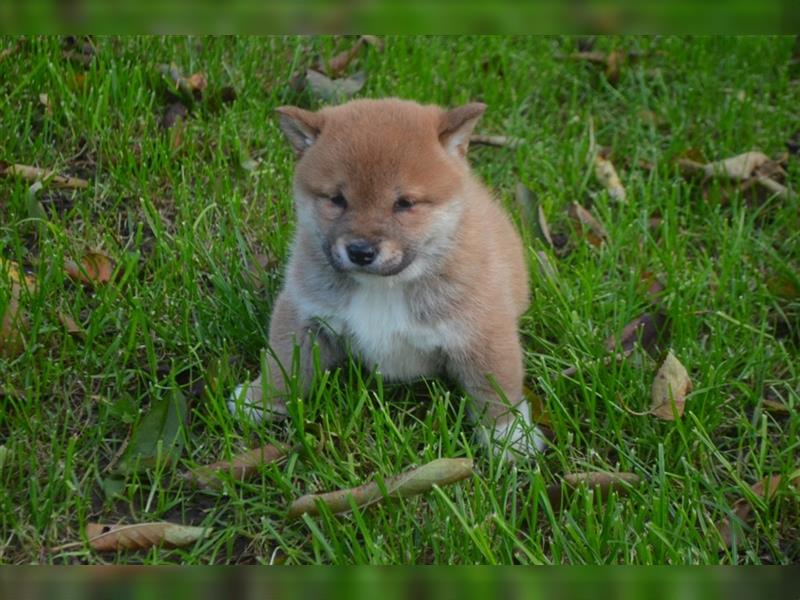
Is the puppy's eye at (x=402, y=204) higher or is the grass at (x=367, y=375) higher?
the puppy's eye at (x=402, y=204)

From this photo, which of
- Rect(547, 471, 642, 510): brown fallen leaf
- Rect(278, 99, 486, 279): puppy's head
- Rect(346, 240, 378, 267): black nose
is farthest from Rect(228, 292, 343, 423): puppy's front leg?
Rect(547, 471, 642, 510): brown fallen leaf

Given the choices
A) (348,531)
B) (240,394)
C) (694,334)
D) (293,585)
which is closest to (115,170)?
(240,394)

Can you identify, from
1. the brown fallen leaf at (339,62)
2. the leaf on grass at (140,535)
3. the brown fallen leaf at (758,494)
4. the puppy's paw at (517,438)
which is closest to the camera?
the leaf on grass at (140,535)

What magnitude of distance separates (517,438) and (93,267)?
1.64 metres

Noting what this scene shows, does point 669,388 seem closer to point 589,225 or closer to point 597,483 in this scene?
point 597,483

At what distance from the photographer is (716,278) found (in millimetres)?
3748

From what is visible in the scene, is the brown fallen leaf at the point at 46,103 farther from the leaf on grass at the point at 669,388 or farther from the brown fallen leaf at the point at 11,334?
the leaf on grass at the point at 669,388

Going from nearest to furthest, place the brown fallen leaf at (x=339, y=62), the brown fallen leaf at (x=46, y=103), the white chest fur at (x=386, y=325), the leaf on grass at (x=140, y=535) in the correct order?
the leaf on grass at (x=140, y=535) → the white chest fur at (x=386, y=325) → the brown fallen leaf at (x=46, y=103) → the brown fallen leaf at (x=339, y=62)

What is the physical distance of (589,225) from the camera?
4004 millimetres

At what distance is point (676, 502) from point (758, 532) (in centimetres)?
25

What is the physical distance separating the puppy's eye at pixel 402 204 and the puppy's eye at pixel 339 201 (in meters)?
0.15

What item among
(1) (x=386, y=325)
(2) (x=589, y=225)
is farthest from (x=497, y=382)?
(2) (x=589, y=225)

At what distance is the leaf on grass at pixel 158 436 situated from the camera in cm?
268

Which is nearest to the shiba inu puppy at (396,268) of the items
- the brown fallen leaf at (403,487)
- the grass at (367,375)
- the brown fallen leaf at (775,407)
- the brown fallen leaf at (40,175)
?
the grass at (367,375)
